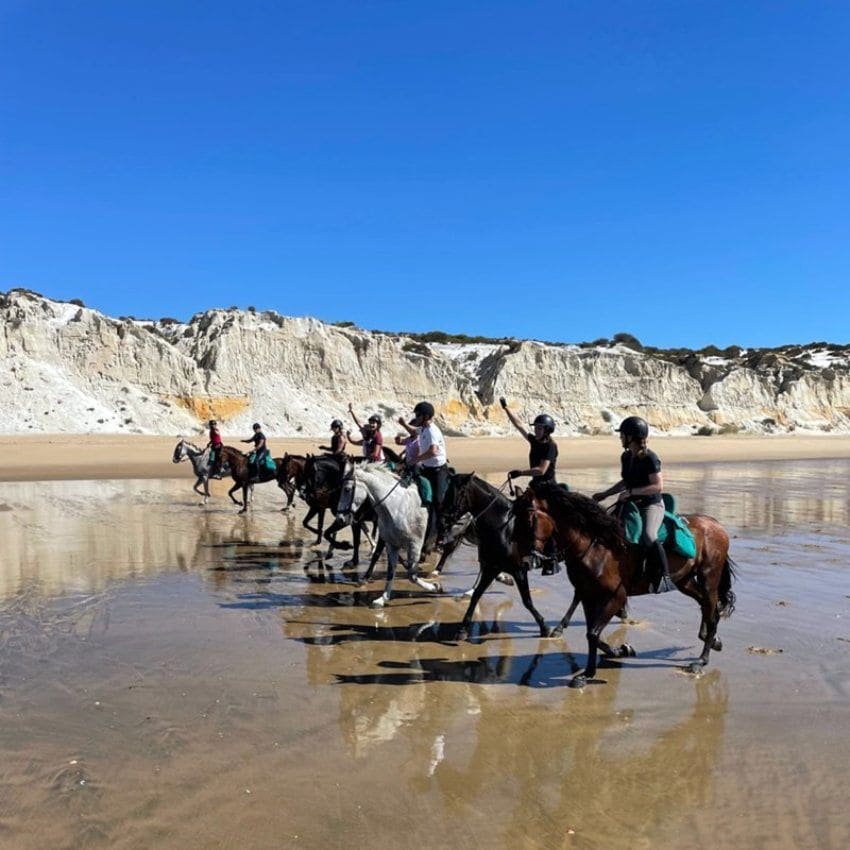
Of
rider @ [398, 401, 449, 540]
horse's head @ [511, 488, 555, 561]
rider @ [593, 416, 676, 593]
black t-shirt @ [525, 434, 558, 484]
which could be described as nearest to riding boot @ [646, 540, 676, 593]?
rider @ [593, 416, 676, 593]

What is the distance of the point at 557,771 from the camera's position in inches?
180

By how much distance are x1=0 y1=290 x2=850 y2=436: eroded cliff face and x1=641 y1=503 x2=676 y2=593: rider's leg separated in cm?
3653

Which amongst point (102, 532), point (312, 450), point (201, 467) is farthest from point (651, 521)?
point (312, 450)

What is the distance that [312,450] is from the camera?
115 ft

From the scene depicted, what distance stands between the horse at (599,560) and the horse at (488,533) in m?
0.88

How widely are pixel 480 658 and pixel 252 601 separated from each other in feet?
10.9

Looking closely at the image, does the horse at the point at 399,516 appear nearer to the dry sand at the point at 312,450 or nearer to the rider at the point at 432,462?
the rider at the point at 432,462

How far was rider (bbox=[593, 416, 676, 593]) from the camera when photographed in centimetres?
652

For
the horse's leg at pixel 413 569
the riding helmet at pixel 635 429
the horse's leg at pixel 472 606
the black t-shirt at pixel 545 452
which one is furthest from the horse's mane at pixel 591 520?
the horse's leg at pixel 413 569

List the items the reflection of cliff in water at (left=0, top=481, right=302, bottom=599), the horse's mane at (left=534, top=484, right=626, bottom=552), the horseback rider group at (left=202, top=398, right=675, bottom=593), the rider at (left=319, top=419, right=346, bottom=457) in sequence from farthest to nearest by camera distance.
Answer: the rider at (left=319, top=419, right=346, bottom=457) → the reflection of cliff in water at (left=0, top=481, right=302, bottom=599) → the horseback rider group at (left=202, top=398, right=675, bottom=593) → the horse's mane at (left=534, top=484, right=626, bottom=552)

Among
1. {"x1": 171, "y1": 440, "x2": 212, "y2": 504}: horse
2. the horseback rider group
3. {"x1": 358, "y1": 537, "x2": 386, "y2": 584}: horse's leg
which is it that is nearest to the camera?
the horseback rider group

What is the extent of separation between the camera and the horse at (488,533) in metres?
7.72

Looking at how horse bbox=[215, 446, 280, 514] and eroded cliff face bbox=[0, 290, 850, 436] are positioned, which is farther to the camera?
eroded cliff face bbox=[0, 290, 850, 436]

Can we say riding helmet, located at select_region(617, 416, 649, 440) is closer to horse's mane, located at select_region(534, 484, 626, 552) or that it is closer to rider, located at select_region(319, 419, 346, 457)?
horse's mane, located at select_region(534, 484, 626, 552)
